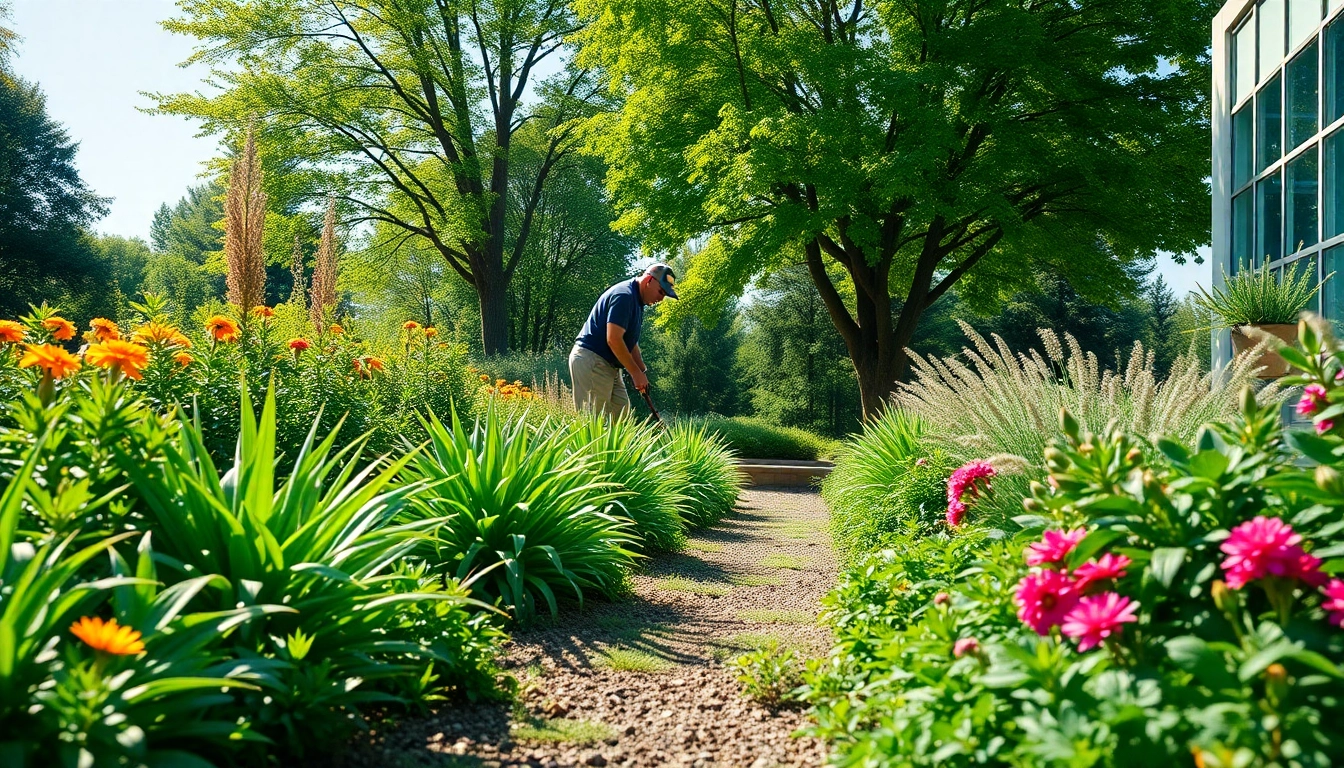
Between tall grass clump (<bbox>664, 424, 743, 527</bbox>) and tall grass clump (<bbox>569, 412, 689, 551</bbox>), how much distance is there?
2.94 feet

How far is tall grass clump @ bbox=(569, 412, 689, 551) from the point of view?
5.90m

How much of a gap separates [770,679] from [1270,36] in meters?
10.6

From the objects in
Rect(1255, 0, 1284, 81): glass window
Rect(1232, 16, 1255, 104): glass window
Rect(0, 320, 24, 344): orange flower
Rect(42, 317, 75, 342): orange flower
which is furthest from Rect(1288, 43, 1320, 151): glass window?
Rect(0, 320, 24, 344): orange flower

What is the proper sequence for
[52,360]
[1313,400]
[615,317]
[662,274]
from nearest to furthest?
[1313,400], [52,360], [615,317], [662,274]

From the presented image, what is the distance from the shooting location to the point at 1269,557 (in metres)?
1.56

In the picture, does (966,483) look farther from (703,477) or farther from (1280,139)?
(1280,139)

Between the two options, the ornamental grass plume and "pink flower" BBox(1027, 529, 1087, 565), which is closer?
"pink flower" BBox(1027, 529, 1087, 565)

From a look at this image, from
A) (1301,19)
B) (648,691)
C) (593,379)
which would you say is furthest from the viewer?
(1301,19)

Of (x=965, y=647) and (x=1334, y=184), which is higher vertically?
(x=1334, y=184)

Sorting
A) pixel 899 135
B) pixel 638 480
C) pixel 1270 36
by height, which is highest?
pixel 899 135

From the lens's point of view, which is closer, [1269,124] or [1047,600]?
[1047,600]

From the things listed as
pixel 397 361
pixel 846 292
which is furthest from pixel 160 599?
pixel 846 292

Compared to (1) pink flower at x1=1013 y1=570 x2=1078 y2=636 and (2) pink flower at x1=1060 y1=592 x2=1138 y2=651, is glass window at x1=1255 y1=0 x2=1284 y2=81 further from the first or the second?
(2) pink flower at x1=1060 y1=592 x2=1138 y2=651

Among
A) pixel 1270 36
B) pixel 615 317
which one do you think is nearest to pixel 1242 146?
pixel 1270 36
